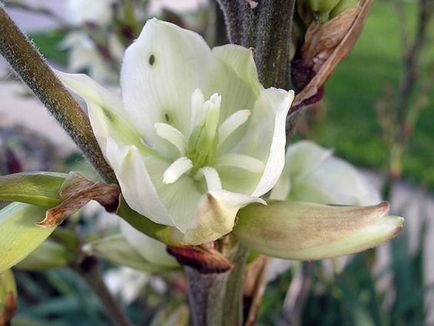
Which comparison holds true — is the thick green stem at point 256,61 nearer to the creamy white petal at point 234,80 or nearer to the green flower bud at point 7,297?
the creamy white petal at point 234,80

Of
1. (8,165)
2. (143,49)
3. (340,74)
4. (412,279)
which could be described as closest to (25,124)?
(340,74)

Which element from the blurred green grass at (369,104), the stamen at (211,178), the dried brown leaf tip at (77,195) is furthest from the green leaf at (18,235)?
the blurred green grass at (369,104)

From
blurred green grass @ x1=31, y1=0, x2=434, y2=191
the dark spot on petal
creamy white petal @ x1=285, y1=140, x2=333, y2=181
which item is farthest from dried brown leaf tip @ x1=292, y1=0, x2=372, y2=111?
blurred green grass @ x1=31, y1=0, x2=434, y2=191

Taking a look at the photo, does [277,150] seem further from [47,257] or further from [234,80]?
[47,257]

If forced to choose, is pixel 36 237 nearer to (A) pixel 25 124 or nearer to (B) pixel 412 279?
(B) pixel 412 279

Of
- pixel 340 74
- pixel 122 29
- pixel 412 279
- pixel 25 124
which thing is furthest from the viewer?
pixel 340 74

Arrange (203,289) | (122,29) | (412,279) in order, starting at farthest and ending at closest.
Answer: (412,279)
(122,29)
(203,289)
